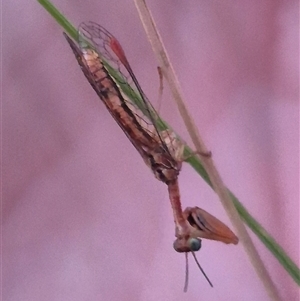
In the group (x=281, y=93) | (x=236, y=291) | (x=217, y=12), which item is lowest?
(x=236, y=291)

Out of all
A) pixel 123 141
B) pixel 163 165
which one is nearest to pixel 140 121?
pixel 163 165

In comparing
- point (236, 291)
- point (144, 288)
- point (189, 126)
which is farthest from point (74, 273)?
point (189, 126)

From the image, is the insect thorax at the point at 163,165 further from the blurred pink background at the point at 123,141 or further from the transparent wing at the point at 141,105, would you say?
the blurred pink background at the point at 123,141

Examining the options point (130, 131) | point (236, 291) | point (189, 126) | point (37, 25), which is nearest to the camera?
point (189, 126)

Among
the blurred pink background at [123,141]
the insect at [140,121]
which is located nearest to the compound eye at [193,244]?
the insect at [140,121]

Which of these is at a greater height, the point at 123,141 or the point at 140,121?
the point at 140,121

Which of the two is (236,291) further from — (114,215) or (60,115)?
(60,115)

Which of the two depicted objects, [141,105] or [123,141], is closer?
[141,105]

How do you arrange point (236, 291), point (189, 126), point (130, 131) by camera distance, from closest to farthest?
1. point (189, 126)
2. point (130, 131)
3. point (236, 291)

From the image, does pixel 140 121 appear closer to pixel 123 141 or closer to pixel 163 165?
pixel 163 165
